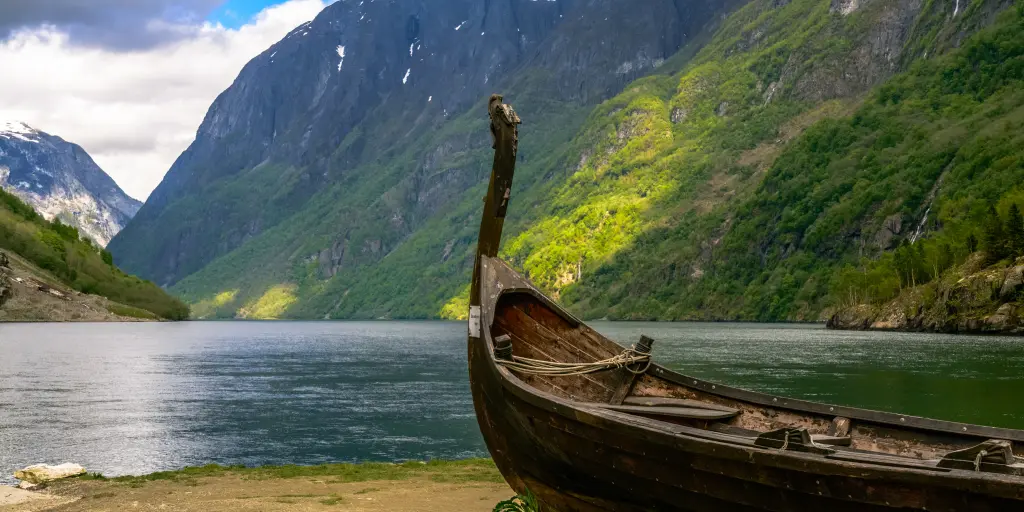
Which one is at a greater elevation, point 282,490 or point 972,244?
point 972,244

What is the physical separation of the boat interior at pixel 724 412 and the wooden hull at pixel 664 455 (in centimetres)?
4

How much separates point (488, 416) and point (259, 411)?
142ft

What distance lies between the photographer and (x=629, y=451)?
1469 centimetres

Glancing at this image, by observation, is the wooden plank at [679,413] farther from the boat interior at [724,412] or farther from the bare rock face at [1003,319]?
the bare rock face at [1003,319]

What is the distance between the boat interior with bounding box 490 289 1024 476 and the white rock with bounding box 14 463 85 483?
16.6m

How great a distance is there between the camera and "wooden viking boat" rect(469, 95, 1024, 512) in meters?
11.8

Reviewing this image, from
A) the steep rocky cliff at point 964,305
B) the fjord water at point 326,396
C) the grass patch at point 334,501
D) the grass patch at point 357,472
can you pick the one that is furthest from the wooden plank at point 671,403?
the steep rocky cliff at point 964,305

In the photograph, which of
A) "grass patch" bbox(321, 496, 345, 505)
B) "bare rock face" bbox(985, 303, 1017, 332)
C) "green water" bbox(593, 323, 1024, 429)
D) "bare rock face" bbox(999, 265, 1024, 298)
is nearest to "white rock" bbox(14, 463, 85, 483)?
"grass patch" bbox(321, 496, 345, 505)

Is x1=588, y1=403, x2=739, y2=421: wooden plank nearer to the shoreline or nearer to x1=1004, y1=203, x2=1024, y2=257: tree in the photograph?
the shoreline

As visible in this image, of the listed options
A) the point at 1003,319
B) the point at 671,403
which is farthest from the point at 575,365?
the point at 1003,319

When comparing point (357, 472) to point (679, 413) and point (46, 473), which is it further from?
point (679, 413)

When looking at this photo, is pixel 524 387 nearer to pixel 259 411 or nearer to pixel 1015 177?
pixel 259 411

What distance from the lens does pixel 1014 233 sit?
124 metres

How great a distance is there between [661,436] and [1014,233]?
5030 inches
